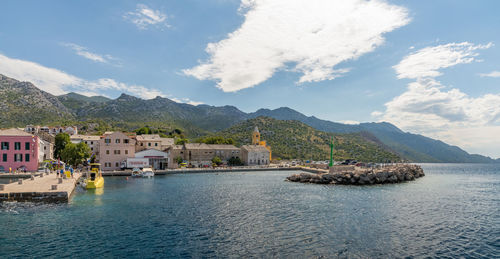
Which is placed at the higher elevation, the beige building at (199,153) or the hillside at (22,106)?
the hillside at (22,106)

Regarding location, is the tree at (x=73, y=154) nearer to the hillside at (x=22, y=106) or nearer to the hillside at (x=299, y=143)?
the hillside at (x=299, y=143)

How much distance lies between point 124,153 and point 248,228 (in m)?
67.4

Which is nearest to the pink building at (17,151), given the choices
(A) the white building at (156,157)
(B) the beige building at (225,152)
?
(A) the white building at (156,157)

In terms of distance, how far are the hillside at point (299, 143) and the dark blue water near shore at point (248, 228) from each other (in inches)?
4235

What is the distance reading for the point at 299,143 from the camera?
155125 mm

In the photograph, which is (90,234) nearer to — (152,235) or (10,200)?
(152,235)

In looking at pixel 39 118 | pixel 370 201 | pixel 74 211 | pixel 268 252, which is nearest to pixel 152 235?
pixel 268 252

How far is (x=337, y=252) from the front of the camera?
1627cm

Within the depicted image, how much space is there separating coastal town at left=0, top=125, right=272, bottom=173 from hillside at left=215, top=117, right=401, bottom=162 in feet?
94.3

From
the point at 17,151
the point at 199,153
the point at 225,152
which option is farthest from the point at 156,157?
the point at 17,151

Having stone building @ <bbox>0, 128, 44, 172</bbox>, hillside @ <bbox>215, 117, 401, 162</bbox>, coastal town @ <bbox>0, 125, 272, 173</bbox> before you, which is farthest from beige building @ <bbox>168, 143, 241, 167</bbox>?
hillside @ <bbox>215, 117, 401, 162</bbox>

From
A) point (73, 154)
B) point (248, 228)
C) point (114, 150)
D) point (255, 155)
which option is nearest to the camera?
point (248, 228)

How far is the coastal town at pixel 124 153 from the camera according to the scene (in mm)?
63219

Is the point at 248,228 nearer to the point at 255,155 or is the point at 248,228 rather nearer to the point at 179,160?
the point at 179,160
